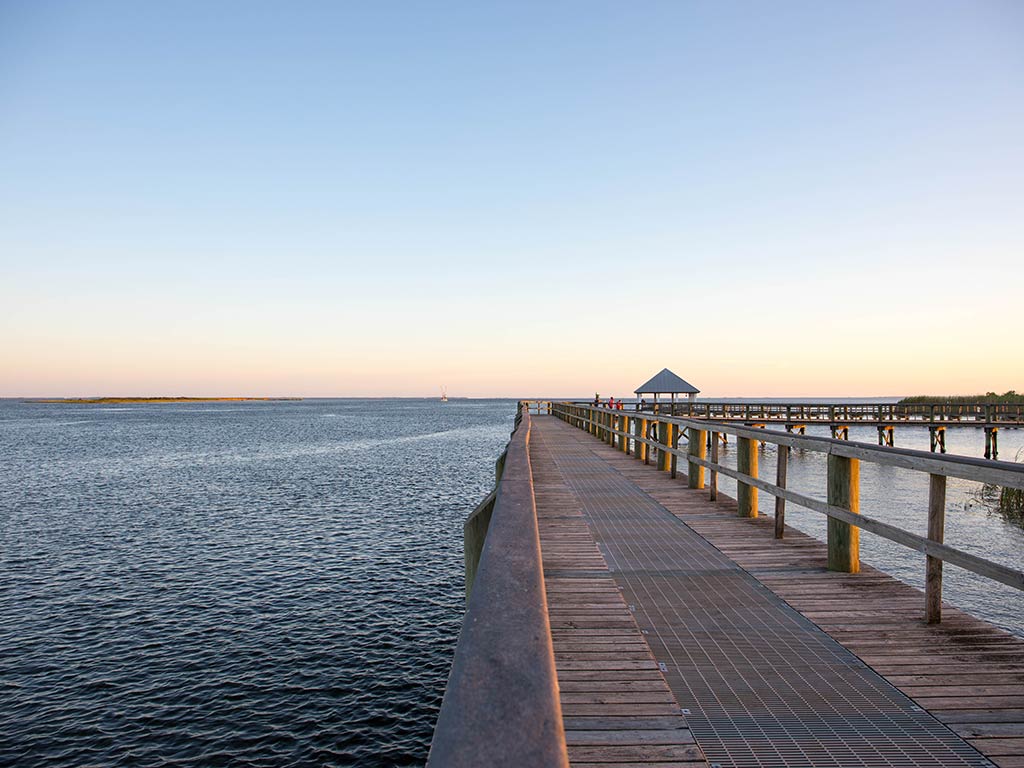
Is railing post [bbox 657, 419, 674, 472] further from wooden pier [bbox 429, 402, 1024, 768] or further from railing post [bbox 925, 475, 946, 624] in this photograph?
railing post [bbox 925, 475, 946, 624]

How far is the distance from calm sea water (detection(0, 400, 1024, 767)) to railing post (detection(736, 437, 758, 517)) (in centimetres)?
505

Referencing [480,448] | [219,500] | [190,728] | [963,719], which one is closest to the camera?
[963,719]

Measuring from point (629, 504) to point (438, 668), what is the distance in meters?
3.91

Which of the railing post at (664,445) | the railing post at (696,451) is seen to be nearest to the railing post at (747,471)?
the railing post at (696,451)

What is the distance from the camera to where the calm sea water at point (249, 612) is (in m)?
8.29

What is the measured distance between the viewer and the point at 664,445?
12984 mm

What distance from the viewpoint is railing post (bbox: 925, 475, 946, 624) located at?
170 inches

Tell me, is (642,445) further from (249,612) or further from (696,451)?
(249,612)

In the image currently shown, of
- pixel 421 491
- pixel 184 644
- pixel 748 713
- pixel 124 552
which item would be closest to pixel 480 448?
pixel 421 491

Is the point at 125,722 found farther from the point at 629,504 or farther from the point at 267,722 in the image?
the point at 629,504

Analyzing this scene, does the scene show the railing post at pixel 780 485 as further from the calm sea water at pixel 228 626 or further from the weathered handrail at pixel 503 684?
the weathered handrail at pixel 503 684

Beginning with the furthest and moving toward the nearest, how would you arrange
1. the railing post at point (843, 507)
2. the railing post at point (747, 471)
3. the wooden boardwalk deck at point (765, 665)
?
the railing post at point (747, 471) → the railing post at point (843, 507) → the wooden boardwalk deck at point (765, 665)

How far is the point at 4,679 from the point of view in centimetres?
977

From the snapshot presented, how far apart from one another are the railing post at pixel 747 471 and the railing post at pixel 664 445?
4.12 meters
